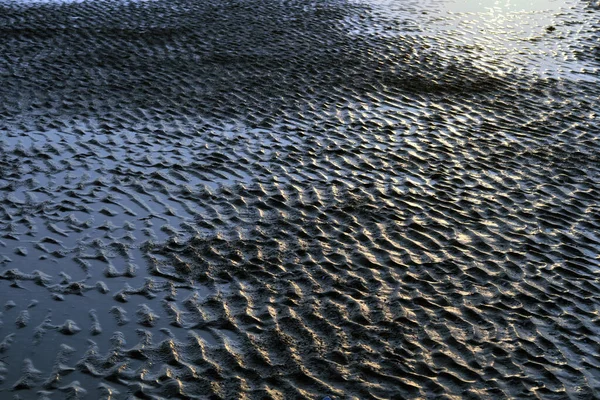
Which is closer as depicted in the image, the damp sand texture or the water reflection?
the damp sand texture

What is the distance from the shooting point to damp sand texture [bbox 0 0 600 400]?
9.79m

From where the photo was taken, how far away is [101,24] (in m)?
25.8

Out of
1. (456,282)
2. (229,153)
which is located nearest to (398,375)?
(456,282)

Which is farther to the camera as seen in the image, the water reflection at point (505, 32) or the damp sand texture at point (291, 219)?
the water reflection at point (505, 32)

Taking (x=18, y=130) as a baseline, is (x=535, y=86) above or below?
above

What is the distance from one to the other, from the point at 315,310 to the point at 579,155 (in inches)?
372

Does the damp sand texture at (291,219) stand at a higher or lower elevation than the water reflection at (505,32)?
lower

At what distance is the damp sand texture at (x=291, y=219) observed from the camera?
9.79 metres

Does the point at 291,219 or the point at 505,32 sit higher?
the point at 505,32

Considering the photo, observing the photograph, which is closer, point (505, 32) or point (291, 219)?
point (291, 219)

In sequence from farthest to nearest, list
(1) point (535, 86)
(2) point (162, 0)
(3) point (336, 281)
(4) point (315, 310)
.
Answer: (2) point (162, 0) → (1) point (535, 86) → (3) point (336, 281) → (4) point (315, 310)

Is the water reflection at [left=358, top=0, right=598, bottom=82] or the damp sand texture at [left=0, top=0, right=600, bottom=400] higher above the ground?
the water reflection at [left=358, top=0, right=598, bottom=82]

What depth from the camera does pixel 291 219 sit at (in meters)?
13.6

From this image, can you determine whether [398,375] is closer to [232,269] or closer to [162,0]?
[232,269]
